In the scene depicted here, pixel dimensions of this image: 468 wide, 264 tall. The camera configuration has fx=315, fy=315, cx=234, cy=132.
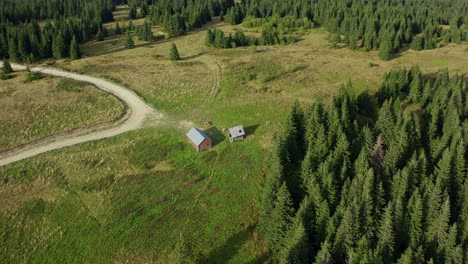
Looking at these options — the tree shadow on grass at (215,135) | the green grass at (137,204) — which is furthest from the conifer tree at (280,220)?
the tree shadow on grass at (215,135)

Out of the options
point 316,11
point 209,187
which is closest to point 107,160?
point 209,187

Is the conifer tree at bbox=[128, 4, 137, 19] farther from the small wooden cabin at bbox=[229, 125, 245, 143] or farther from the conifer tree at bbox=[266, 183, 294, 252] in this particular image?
the conifer tree at bbox=[266, 183, 294, 252]

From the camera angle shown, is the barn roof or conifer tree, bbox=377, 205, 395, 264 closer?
conifer tree, bbox=377, 205, 395, 264

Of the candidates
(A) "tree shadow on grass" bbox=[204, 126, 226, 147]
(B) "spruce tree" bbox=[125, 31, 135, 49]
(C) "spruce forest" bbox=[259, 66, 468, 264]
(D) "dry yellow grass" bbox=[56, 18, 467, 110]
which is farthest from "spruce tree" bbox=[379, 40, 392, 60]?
(B) "spruce tree" bbox=[125, 31, 135, 49]

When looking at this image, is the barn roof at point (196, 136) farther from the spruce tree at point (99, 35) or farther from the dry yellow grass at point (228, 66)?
the spruce tree at point (99, 35)

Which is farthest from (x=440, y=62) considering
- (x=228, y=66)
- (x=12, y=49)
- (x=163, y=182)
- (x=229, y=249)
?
(x=12, y=49)

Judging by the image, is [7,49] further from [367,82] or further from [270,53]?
[367,82]
